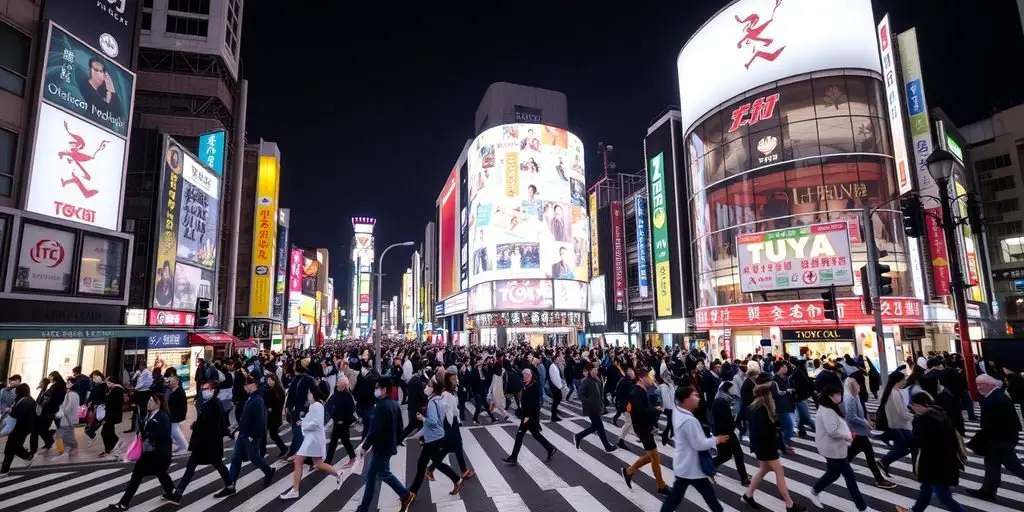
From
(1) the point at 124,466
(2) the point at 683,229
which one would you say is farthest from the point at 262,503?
(2) the point at 683,229

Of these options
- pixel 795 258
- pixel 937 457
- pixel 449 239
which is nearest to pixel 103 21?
pixel 937 457

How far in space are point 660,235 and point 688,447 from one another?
42313mm

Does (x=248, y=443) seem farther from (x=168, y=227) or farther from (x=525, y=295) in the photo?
(x=525, y=295)

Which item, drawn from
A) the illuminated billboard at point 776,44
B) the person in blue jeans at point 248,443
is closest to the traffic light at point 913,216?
the person in blue jeans at point 248,443

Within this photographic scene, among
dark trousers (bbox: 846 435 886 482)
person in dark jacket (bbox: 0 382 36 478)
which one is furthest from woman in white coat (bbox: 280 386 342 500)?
dark trousers (bbox: 846 435 886 482)

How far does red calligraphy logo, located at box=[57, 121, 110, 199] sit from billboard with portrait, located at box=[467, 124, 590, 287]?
50809 mm

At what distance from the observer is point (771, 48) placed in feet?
111

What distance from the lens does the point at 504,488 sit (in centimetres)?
798

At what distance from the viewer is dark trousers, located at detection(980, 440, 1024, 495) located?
684 cm

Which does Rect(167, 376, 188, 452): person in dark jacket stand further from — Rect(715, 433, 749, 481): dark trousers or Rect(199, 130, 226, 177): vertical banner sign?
Rect(199, 130, 226, 177): vertical banner sign

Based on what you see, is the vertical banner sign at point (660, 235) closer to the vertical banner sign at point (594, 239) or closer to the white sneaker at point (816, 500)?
the vertical banner sign at point (594, 239)

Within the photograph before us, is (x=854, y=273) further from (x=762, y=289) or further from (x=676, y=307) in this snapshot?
(x=676, y=307)

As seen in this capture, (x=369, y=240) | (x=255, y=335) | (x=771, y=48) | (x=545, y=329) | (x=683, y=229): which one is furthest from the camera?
(x=369, y=240)

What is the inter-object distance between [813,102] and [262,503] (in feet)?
117
